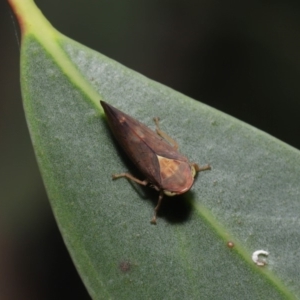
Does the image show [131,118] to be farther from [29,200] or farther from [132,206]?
[29,200]

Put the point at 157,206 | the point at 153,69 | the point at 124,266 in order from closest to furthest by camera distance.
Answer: the point at 124,266 < the point at 157,206 < the point at 153,69

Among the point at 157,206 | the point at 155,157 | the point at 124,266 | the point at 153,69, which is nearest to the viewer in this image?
the point at 124,266

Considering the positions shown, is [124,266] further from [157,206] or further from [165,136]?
[165,136]

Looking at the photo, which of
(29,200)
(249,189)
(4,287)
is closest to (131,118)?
(249,189)

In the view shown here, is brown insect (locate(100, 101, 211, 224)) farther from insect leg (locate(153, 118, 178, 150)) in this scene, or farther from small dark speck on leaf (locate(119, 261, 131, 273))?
small dark speck on leaf (locate(119, 261, 131, 273))

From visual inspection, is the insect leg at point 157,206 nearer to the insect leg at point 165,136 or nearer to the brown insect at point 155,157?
the brown insect at point 155,157

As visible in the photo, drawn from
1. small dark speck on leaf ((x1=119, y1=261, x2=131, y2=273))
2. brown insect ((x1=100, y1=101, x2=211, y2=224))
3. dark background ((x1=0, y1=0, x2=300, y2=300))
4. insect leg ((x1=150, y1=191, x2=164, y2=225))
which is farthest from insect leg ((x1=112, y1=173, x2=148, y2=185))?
dark background ((x1=0, y1=0, x2=300, y2=300))

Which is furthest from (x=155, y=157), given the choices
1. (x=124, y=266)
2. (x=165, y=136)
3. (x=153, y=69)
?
(x=153, y=69)

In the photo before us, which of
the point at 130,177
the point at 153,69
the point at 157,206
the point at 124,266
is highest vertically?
the point at 130,177
